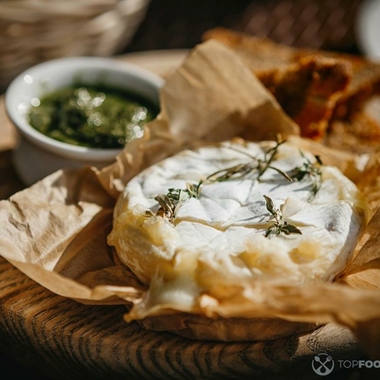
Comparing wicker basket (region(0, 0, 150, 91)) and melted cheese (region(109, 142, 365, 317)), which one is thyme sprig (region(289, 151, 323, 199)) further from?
wicker basket (region(0, 0, 150, 91))

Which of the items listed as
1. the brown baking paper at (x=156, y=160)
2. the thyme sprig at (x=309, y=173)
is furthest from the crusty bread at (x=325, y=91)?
the thyme sprig at (x=309, y=173)

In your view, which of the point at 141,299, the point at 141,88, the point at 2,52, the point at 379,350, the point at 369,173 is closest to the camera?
the point at 379,350

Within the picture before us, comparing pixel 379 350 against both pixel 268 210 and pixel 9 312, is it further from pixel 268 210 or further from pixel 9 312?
pixel 9 312

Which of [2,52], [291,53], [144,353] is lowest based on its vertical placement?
[2,52]

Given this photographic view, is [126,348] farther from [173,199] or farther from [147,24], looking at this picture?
[147,24]

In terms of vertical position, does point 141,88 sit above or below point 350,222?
below

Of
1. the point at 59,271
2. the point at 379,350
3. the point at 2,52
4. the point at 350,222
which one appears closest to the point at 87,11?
the point at 2,52
